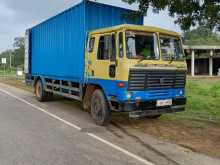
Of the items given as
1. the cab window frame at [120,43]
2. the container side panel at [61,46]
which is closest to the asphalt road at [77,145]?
the container side panel at [61,46]

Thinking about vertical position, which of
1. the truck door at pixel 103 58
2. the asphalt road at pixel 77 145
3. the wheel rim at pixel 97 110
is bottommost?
the asphalt road at pixel 77 145

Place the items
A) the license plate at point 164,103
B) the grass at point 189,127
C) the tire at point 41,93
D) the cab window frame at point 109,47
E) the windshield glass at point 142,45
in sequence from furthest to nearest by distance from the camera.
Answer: the tire at point 41,93 → the license plate at point 164,103 → the cab window frame at point 109,47 → the windshield glass at point 142,45 → the grass at point 189,127

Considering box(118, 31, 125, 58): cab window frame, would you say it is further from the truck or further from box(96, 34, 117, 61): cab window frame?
box(96, 34, 117, 61): cab window frame

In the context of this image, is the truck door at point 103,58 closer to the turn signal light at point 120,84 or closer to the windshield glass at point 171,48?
the turn signal light at point 120,84

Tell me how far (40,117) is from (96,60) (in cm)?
287

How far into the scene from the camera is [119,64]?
9.49m

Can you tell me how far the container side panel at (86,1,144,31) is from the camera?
11.5 metres

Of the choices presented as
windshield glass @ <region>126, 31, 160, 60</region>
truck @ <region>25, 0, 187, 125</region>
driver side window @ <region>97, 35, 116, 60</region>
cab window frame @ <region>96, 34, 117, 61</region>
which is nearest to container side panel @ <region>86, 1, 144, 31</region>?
truck @ <region>25, 0, 187, 125</region>

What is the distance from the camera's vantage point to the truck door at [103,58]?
9.83 meters

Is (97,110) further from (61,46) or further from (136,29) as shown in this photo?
(61,46)

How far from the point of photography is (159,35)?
33.4 feet

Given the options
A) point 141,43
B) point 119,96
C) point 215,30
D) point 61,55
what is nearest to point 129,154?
point 119,96

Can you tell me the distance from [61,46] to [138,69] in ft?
16.2

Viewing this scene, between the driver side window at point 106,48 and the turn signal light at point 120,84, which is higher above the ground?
the driver side window at point 106,48
